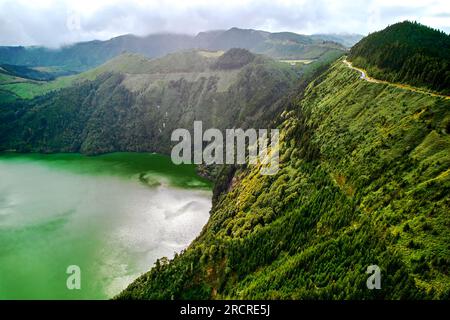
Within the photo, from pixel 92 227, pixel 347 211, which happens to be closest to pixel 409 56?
pixel 347 211

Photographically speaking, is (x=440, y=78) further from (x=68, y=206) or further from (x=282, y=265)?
(x=68, y=206)

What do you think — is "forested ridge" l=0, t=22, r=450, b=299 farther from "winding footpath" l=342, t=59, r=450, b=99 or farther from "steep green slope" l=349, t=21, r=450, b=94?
"winding footpath" l=342, t=59, r=450, b=99

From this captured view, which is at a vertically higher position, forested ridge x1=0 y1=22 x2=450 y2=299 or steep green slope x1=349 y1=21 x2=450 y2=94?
steep green slope x1=349 y1=21 x2=450 y2=94

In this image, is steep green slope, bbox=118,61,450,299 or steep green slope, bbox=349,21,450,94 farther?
steep green slope, bbox=349,21,450,94

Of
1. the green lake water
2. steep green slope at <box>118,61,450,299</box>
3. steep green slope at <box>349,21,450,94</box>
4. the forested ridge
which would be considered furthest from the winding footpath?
the green lake water

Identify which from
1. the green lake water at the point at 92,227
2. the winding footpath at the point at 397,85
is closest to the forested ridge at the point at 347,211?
the winding footpath at the point at 397,85

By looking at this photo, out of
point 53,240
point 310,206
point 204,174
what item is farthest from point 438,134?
point 204,174
